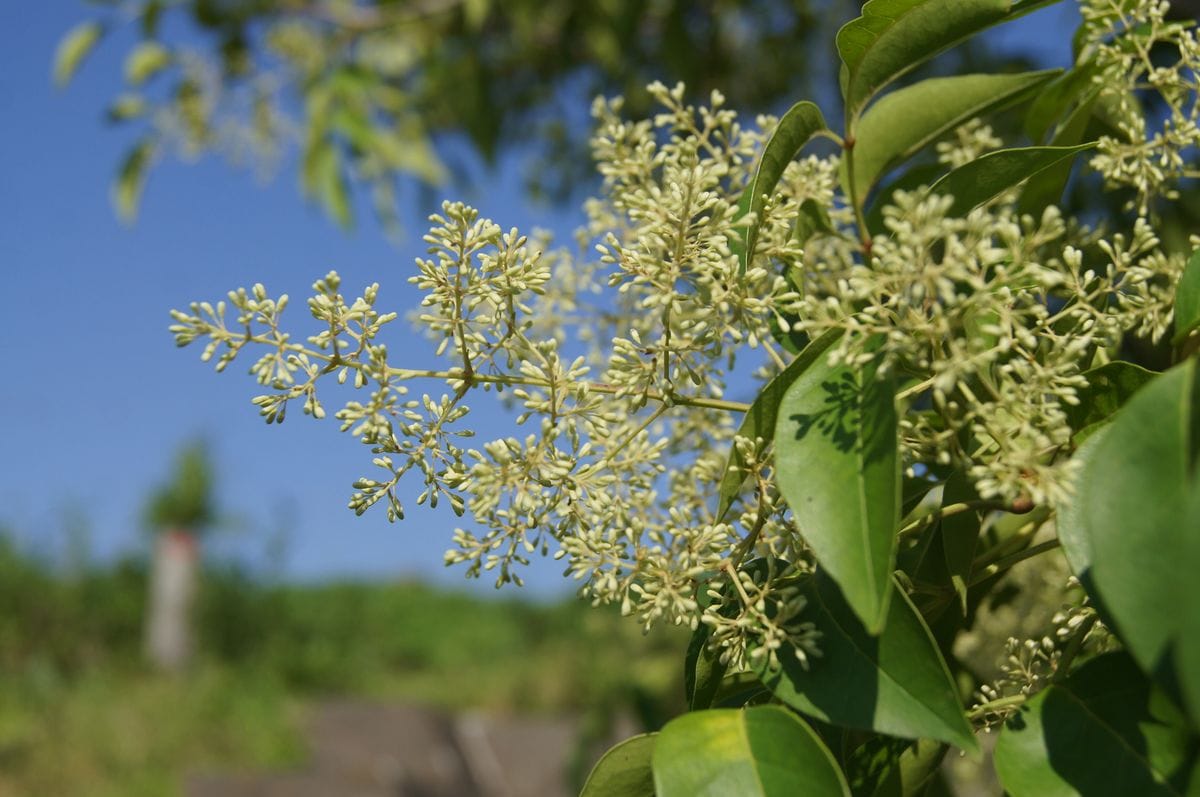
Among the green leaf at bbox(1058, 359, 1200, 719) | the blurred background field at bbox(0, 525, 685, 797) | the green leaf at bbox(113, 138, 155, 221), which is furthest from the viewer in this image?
the blurred background field at bbox(0, 525, 685, 797)

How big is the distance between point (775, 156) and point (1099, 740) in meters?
0.33

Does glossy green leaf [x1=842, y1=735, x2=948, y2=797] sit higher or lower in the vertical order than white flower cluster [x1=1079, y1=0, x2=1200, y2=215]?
lower

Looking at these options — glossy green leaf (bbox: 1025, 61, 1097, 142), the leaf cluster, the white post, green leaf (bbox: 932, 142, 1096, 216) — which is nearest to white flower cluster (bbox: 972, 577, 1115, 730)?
the leaf cluster

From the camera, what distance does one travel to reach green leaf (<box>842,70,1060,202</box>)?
63cm

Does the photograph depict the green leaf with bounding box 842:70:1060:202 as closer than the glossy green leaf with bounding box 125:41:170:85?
Yes

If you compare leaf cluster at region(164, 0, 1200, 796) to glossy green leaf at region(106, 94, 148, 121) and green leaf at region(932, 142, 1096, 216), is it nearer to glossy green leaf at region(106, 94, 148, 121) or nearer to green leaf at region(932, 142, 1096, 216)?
green leaf at region(932, 142, 1096, 216)

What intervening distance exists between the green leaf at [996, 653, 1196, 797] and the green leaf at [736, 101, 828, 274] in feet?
0.85

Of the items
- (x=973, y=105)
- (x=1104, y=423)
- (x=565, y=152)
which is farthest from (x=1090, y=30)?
(x=565, y=152)

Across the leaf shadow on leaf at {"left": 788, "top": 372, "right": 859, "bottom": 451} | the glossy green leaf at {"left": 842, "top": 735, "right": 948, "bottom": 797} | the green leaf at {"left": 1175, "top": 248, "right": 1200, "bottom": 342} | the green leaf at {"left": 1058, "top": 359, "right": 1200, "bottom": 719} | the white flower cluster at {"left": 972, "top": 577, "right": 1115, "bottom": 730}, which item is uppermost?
the green leaf at {"left": 1175, "top": 248, "right": 1200, "bottom": 342}

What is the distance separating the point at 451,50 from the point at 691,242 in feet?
10.3

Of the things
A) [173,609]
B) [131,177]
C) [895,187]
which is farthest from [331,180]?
[173,609]

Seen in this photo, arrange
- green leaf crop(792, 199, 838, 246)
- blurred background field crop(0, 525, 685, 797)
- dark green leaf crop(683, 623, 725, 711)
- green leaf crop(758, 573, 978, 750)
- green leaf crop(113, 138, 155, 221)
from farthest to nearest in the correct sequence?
blurred background field crop(0, 525, 685, 797)
green leaf crop(113, 138, 155, 221)
green leaf crop(792, 199, 838, 246)
dark green leaf crop(683, 623, 725, 711)
green leaf crop(758, 573, 978, 750)

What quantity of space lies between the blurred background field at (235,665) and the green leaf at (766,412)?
16.8 ft

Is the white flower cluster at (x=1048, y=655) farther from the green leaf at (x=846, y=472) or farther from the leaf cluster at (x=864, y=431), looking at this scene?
the green leaf at (x=846, y=472)
